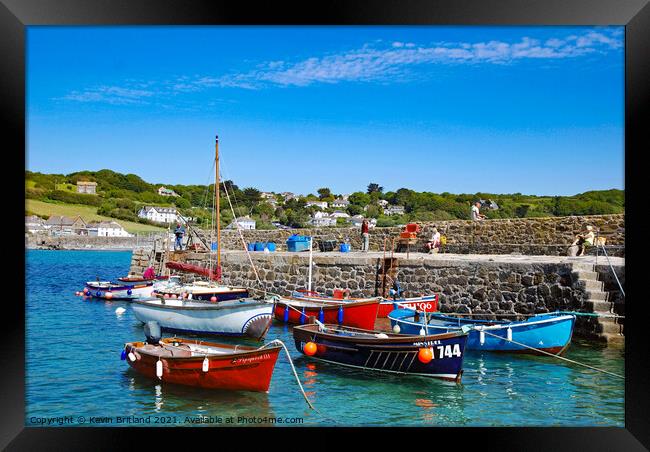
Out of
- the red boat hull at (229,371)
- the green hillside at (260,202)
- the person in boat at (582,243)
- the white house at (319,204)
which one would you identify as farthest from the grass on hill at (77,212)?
the person in boat at (582,243)

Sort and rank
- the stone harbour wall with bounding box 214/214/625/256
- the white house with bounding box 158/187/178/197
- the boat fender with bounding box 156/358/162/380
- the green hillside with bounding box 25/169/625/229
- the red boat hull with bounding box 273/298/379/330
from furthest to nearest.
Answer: the white house with bounding box 158/187/178/197, the green hillside with bounding box 25/169/625/229, the stone harbour wall with bounding box 214/214/625/256, the red boat hull with bounding box 273/298/379/330, the boat fender with bounding box 156/358/162/380

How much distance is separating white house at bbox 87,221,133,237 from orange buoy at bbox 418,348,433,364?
41468 mm

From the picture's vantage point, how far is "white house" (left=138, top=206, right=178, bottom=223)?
140 ft

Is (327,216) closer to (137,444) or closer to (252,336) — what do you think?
(252,336)

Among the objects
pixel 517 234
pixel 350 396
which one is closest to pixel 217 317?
pixel 350 396

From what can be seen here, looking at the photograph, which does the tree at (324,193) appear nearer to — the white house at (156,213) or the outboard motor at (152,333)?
the white house at (156,213)

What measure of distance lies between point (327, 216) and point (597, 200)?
76.0 feet

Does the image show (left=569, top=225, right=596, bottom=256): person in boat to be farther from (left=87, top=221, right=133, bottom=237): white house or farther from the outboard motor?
(left=87, top=221, right=133, bottom=237): white house

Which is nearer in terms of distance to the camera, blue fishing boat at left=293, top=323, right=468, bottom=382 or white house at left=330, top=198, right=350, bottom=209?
blue fishing boat at left=293, top=323, right=468, bottom=382

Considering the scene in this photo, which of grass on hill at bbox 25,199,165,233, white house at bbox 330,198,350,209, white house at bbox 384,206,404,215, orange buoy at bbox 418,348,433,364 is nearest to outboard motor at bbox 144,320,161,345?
orange buoy at bbox 418,348,433,364

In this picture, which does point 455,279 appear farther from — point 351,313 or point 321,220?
point 321,220

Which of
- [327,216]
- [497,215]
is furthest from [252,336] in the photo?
[327,216]
